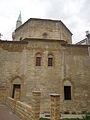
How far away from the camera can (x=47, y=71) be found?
48.2ft

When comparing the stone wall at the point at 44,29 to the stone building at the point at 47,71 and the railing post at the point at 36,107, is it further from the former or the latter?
the railing post at the point at 36,107

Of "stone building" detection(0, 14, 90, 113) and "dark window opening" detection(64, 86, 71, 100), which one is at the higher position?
"stone building" detection(0, 14, 90, 113)

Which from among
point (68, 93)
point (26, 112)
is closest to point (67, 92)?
point (68, 93)

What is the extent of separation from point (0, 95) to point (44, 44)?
6.99m

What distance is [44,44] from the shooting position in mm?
15352

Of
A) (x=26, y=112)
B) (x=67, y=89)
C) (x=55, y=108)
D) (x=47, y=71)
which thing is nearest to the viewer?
(x=55, y=108)

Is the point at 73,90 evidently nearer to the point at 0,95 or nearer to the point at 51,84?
the point at 51,84

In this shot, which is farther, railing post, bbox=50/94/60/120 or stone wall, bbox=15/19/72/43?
stone wall, bbox=15/19/72/43

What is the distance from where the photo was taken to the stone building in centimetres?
1419

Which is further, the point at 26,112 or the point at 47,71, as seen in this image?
the point at 47,71

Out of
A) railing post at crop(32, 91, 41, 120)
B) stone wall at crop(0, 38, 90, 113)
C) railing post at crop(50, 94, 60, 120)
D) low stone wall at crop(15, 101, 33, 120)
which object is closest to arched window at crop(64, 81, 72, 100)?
stone wall at crop(0, 38, 90, 113)

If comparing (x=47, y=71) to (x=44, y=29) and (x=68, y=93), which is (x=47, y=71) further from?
(x=44, y=29)

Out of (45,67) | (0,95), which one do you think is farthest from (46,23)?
(0,95)

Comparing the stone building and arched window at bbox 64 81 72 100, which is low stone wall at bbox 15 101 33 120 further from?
arched window at bbox 64 81 72 100
